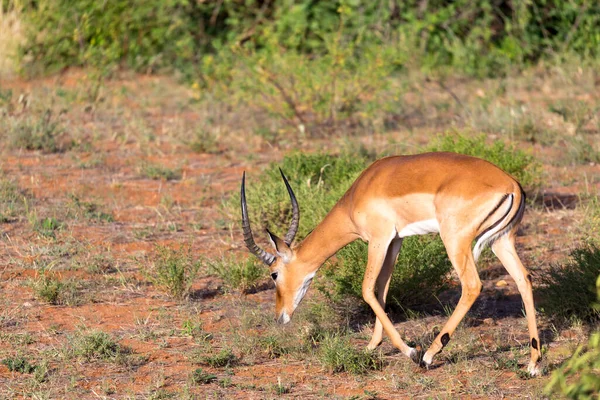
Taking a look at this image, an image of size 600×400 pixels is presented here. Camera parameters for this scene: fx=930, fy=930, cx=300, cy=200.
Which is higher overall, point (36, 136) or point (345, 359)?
point (345, 359)

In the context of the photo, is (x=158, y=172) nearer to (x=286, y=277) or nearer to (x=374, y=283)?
(x=286, y=277)

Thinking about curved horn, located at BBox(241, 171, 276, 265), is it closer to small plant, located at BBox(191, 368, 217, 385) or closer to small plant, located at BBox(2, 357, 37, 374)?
small plant, located at BBox(191, 368, 217, 385)

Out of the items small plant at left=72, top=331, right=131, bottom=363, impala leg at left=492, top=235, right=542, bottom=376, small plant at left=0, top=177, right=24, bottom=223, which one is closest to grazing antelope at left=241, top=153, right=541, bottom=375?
impala leg at left=492, top=235, right=542, bottom=376

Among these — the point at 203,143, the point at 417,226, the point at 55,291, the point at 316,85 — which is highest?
the point at 417,226

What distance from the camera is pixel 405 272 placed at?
6.16m

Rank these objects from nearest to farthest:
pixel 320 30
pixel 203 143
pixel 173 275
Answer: pixel 173 275, pixel 203 143, pixel 320 30

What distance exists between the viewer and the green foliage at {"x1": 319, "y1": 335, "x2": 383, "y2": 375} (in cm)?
518

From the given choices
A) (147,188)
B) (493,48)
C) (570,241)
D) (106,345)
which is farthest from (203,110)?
(106,345)

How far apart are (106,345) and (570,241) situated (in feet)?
12.8

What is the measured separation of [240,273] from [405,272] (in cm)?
123

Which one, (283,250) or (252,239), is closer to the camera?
(252,239)

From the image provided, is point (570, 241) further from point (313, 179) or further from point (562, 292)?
point (313, 179)

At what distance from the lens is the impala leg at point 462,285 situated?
16.5 ft

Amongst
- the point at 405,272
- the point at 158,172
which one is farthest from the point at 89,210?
the point at 405,272
